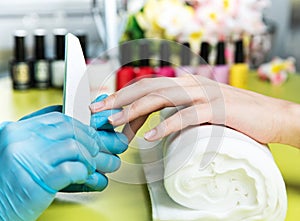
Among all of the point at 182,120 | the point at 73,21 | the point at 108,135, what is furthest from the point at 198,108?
the point at 73,21

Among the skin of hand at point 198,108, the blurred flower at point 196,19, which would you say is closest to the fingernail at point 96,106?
the skin of hand at point 198,108

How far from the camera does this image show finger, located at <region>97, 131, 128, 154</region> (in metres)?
0.85

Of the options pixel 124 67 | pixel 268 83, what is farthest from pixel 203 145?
pixel 268 83

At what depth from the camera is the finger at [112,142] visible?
2.80 ft

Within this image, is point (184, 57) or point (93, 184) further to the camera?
point (184, 57)

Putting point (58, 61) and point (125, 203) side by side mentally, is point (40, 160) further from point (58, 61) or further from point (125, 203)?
point (58, 61)

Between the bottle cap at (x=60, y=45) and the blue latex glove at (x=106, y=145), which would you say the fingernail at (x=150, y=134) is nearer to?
the blue latex glove at (x=106, y=145)

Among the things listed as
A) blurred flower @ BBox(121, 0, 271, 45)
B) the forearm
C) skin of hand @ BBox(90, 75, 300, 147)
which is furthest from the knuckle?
blurred flower @ BBox(121, 0, 271, 45)

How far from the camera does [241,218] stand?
82 centimetres

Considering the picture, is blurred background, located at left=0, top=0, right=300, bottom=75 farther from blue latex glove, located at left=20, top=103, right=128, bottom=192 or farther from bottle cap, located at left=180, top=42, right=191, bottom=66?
blue latex glove, located at left=20, top=103, right=128, bottom=192

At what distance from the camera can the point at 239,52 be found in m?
1.68

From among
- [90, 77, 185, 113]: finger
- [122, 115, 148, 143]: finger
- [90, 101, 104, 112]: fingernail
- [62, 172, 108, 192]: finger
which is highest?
[90, 77, 185, 113]: finger

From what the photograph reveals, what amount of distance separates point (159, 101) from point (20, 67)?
0.84 metres

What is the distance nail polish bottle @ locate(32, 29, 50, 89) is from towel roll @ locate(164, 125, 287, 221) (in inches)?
35.4
